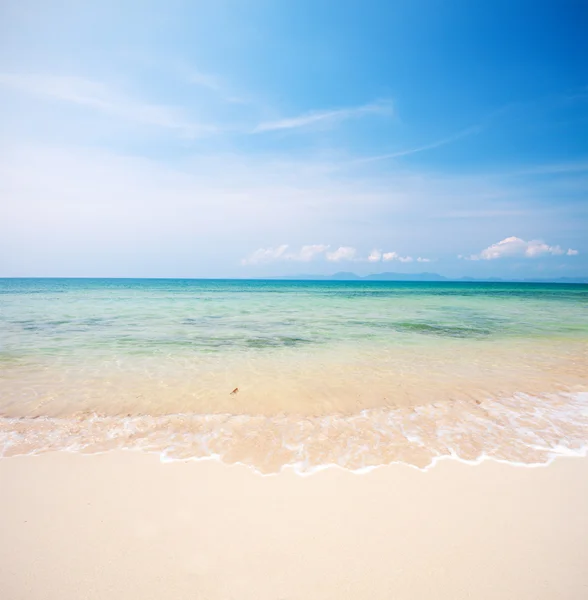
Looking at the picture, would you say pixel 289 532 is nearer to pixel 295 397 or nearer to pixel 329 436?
pixel 329 436

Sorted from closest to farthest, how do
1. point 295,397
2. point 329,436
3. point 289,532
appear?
point 289,532, point 329,436, point 295,397

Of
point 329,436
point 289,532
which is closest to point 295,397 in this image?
point 329,436

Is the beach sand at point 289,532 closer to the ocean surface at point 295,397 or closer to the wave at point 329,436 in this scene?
the wave at point 329,436

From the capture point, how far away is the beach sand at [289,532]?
2.54 meters

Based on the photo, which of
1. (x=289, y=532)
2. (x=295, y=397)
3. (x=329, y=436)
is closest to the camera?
(x=289, y=532)

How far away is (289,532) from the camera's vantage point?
3.06 m

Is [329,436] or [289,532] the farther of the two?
[329,436]

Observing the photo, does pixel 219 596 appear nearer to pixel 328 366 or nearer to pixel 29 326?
pixel 328 366

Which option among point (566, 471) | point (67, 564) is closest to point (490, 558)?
point (566, 471)

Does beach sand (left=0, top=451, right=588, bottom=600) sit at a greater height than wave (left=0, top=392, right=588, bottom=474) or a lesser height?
greater

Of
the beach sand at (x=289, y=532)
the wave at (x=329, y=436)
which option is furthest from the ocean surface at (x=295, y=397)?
the beach sand at (x=289, y=532)

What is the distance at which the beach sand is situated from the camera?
2535mm

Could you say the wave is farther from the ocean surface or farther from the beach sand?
the beach sand

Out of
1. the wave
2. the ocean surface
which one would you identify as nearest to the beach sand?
the wave
